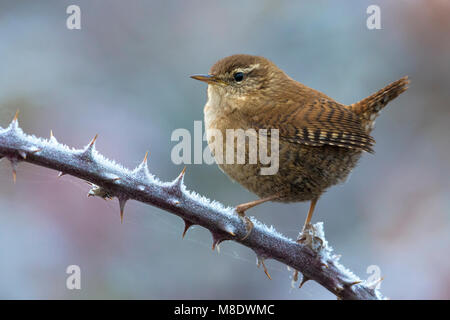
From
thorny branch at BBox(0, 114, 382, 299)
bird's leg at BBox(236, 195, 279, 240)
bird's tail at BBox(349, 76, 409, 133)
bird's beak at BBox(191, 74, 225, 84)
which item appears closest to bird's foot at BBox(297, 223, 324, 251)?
thorny branch at BBox(0, 114, 382, 299)

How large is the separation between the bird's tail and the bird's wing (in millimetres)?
79

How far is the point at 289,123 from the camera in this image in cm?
272

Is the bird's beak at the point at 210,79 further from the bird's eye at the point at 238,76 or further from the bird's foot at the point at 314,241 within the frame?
the bird's foot at the point at 314,241

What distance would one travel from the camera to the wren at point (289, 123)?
8.21 feet

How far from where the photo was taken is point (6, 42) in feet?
13.1

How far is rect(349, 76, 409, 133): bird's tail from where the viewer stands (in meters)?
3.02

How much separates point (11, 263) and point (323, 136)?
6.60 feet

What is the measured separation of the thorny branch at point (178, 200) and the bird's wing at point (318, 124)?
58cm

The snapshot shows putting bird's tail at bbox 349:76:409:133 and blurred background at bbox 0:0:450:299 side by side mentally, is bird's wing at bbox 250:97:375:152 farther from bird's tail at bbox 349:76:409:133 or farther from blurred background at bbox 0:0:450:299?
blurred background at bbox 0:0:450:299

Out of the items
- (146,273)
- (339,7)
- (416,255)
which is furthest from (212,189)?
(339,7)

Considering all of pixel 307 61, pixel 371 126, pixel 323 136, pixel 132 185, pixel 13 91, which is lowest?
pixel 132 185

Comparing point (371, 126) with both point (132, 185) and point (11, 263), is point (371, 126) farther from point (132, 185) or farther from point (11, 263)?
point (11, 263)

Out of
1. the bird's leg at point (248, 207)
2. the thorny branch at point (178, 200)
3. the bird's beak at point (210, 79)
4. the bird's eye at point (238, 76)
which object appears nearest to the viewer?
the thorny branch at point (178, 200)

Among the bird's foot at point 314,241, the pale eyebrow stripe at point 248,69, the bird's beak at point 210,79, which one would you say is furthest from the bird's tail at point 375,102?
the bird's foot at point 314,241
